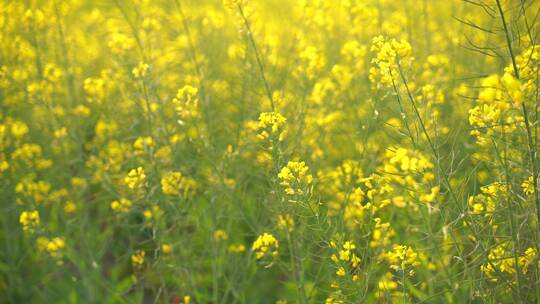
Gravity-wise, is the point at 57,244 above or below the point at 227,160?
below

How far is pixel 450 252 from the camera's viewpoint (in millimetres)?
3232

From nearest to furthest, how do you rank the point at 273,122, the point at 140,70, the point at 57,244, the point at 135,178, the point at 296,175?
1. the point at 296,175
2. the point at 273,122
3. the point at 135,178
4. the point at 140,70
5. the point at 57,244

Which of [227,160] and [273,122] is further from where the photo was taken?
[227,160]

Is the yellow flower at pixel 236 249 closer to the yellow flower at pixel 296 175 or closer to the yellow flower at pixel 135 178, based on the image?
the yellow flower at pixel 135 178

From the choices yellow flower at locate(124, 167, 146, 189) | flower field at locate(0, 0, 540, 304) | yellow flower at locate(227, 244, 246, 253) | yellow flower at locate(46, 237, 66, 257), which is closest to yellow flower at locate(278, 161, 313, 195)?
flower field at locate(0, 0, 540, 304)

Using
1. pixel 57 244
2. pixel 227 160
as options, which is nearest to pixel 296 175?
pixel 227 160

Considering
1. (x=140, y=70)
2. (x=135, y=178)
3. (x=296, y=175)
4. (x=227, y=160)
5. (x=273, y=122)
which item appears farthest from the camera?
(x=227, y=160)

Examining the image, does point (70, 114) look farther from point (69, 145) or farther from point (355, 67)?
point (355, 67)

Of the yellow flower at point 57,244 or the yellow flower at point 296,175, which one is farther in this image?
the yellow flower at point 57,244

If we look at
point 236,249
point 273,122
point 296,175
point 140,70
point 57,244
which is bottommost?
point 236,249

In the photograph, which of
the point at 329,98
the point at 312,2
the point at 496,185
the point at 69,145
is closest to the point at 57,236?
the point at 69,145

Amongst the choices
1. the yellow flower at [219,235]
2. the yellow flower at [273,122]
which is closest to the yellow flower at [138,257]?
the yellow flower at [219,235]

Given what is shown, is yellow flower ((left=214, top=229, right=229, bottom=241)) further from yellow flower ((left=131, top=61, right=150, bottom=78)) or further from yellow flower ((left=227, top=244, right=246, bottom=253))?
yellow flower ((left=131, top=61, right=150, bottom=78))

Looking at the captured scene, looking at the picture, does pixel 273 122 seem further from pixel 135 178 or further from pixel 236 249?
pixel 236 249
